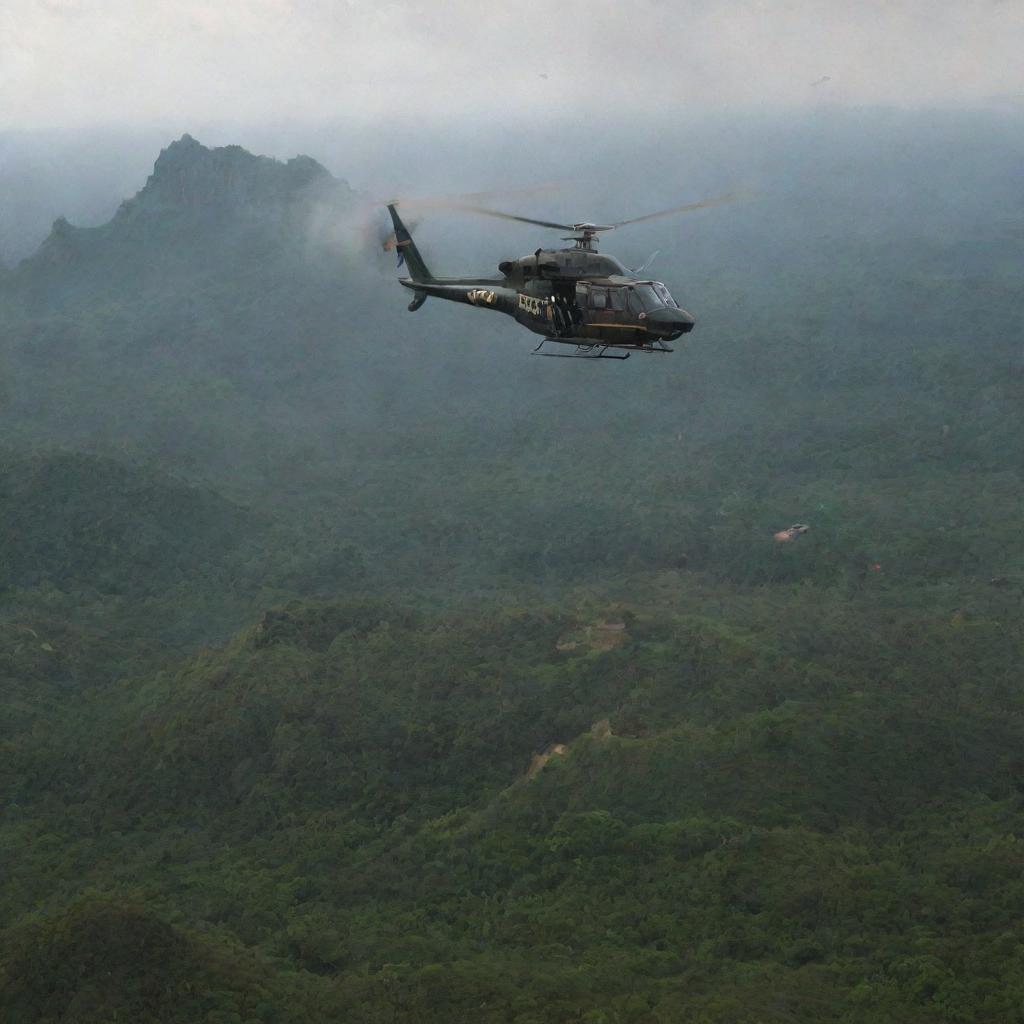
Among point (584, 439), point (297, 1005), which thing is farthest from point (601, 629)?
point (584, 439)

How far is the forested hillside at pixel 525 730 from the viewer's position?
6019 centimetres

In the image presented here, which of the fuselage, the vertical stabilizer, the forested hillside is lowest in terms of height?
the forested hillside

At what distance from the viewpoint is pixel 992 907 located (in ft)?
208

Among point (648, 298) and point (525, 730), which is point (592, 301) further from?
point (525, 730)

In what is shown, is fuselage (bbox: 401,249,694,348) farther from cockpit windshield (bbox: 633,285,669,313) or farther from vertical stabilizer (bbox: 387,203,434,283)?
vertical stabilizer (bbox: 387,203,434,283)

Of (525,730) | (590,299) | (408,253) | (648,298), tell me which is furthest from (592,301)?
(525,730)

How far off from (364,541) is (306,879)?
78259 mm

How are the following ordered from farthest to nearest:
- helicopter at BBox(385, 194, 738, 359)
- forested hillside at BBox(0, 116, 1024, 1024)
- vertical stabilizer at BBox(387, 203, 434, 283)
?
vertical stabilizer at BBox(387, 203, 434, 283)
forested hillside at BBox(0, 116, 1024, 1024)
helicopter at BBox(385, 194, 738, 359)

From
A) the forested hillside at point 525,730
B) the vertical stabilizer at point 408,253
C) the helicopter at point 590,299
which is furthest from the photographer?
the vertical stabilizer at point 408,253

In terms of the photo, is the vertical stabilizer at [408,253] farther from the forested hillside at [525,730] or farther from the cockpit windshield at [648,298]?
the cockpit windshield at [648,298]

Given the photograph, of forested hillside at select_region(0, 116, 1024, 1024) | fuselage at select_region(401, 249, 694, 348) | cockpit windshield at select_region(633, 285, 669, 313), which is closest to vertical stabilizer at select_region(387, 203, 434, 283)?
forested hillside at select_region(0, 116, 1024, 1024)

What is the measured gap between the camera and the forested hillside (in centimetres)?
6019

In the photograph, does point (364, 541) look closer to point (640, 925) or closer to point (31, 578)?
point (31, 578)

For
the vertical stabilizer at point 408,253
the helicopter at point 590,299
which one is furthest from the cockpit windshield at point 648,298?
the vertical stabilizer at point 408,253
